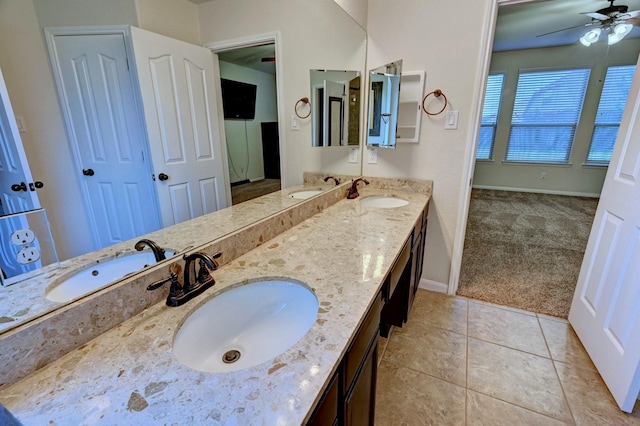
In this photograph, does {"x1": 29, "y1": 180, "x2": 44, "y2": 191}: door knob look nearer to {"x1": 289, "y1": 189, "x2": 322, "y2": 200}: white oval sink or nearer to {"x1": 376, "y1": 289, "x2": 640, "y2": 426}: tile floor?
{"x1": 289, "y1": 189, "x2": 322, "y2": 200}: white oval sink

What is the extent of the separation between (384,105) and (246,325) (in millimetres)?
1910

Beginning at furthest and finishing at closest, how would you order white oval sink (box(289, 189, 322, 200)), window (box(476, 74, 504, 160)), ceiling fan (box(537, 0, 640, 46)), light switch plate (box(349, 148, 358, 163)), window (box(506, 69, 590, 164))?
window (box(476, 74, 504, 160)), window (box(506, 69, 590, 164)), ceiling fan (box(537, 0, 640, 46)), light switch plate (box(349, 148, 358, 163)), white oval sink (box(289, 189, 322, 200))

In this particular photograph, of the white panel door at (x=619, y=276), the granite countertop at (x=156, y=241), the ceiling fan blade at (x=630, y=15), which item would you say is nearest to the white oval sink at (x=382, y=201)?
the granite countertop at (x=156, y=241)

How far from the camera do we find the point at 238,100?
1106 mm

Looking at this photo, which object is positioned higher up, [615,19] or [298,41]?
[615,19]

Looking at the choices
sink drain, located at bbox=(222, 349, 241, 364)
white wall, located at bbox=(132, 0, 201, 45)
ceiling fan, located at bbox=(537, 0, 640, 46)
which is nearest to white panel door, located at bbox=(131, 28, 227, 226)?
white wall, located at bbox=(132, 0, 201, 45)

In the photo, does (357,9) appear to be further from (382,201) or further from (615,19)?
(615,19)

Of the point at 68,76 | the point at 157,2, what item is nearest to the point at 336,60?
the point at 157,2

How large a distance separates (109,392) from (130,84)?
72cm

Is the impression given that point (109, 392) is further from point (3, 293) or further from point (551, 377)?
point (551, 377)

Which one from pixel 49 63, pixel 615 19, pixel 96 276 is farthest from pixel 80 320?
pixel 615 19

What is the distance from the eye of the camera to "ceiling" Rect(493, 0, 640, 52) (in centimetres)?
346

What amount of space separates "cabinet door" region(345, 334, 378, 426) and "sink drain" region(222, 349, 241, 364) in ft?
1.06

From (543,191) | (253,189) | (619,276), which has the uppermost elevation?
(253,189)
